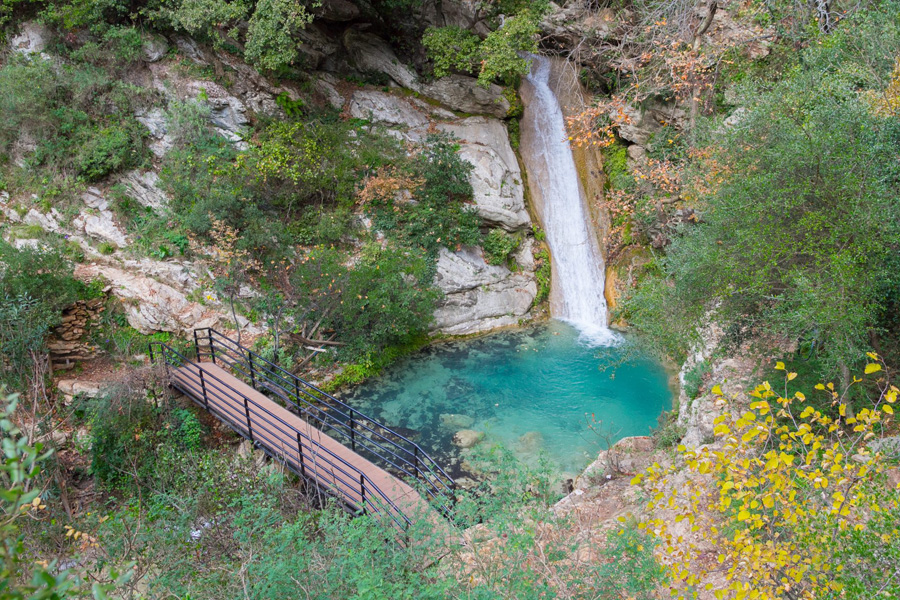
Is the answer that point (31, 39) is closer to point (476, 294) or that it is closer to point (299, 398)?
point (299, 398)

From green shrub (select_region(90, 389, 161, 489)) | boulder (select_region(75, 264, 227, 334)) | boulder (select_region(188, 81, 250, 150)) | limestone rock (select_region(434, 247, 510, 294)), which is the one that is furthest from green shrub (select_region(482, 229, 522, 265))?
green shrub (select_region(90, 389, 161, 489))

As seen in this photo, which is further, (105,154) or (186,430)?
(105,154)

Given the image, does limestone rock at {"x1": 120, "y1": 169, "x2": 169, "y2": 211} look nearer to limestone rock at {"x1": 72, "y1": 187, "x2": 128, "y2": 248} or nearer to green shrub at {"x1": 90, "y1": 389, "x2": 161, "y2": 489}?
limestone rock at {"x1": 72, "y1": 187, "x2": 128, "y2": 248}

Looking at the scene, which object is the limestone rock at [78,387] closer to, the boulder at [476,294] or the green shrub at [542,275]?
the boulder at [476,294]

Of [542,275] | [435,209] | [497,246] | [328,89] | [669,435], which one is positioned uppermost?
[328,89]

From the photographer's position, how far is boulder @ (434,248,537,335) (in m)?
14.2

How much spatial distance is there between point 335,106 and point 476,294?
7.21 m

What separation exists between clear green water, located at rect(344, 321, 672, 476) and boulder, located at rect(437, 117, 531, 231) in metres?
3.74

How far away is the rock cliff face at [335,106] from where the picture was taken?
11828 millimetres

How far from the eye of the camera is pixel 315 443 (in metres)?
7.45

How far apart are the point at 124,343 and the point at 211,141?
228 inches

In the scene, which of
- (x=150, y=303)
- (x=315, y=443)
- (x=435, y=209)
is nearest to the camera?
(x=315, y=443)

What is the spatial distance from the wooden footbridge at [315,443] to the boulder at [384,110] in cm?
836

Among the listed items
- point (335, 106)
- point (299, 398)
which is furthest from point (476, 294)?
point (335, 106)
